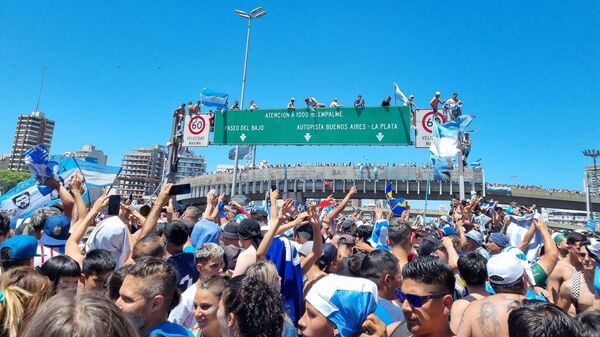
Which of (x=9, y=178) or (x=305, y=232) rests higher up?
(x=9, y=178)

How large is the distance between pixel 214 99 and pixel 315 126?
5195 millimetres

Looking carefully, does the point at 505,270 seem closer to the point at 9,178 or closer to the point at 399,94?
the point at 399,94

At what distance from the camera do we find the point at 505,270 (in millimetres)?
2980

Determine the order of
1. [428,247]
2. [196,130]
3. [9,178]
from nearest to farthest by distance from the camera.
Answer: [428,247]
[196,130]
[9,178]

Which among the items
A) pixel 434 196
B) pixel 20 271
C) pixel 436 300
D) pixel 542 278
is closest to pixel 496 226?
pixel 542 278

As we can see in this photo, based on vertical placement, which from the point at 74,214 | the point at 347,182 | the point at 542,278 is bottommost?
the point at 542,278

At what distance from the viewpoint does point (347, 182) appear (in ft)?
136

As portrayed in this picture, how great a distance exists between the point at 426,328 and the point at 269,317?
1073 millimetres

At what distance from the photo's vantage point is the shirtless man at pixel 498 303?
258 centimetres

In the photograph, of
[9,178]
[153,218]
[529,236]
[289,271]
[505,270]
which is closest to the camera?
[505,270]

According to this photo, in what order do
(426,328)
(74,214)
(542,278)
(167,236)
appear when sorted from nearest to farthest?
1. (426,328)
2. (167,236)
3. (542,278)
4. (74,214)

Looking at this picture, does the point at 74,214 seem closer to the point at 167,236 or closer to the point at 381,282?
the point at 167,236

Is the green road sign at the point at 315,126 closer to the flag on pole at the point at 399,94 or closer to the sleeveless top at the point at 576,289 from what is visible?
the flag on pole at the point at 399,94

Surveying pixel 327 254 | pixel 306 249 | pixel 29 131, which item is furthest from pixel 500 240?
pixel 29 131
